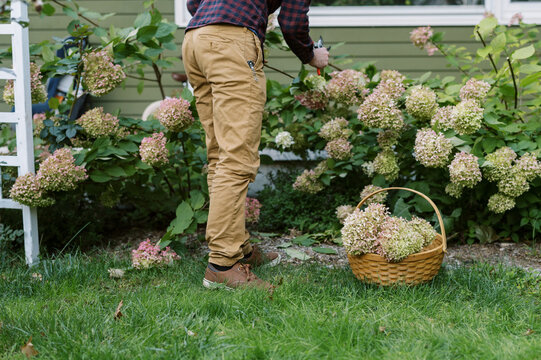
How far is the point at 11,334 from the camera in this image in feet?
6.72

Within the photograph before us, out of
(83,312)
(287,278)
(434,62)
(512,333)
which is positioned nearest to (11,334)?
(83,312)

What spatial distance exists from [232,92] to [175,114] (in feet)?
2.27

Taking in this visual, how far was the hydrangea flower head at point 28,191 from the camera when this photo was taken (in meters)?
2.95

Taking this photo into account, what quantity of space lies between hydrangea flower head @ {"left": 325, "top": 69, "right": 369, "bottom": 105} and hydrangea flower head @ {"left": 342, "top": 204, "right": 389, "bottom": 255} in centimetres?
95

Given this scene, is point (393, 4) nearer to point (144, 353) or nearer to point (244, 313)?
point (244, 313)

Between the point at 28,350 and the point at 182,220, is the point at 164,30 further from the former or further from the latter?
the point at 28,350

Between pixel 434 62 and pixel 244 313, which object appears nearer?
pixel 244 313

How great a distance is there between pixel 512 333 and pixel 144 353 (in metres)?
1.33

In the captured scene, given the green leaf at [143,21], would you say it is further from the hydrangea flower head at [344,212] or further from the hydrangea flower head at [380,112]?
the hydrangea flower head at [344,212]

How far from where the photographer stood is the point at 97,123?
10.3 ft

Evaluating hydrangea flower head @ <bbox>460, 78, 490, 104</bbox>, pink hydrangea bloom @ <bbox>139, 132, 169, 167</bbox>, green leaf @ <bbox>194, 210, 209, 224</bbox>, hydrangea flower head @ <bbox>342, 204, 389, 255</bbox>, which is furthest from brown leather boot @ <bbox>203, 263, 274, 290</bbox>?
hydrangea flower head @ <bbox>460, 78, 490, 104</bbox>

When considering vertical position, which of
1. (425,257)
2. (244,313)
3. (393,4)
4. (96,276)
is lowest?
(96,276)

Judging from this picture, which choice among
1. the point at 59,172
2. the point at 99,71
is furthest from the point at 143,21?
the point at 59,172

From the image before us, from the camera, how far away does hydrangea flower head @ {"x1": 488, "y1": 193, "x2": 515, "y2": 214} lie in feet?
9.95
